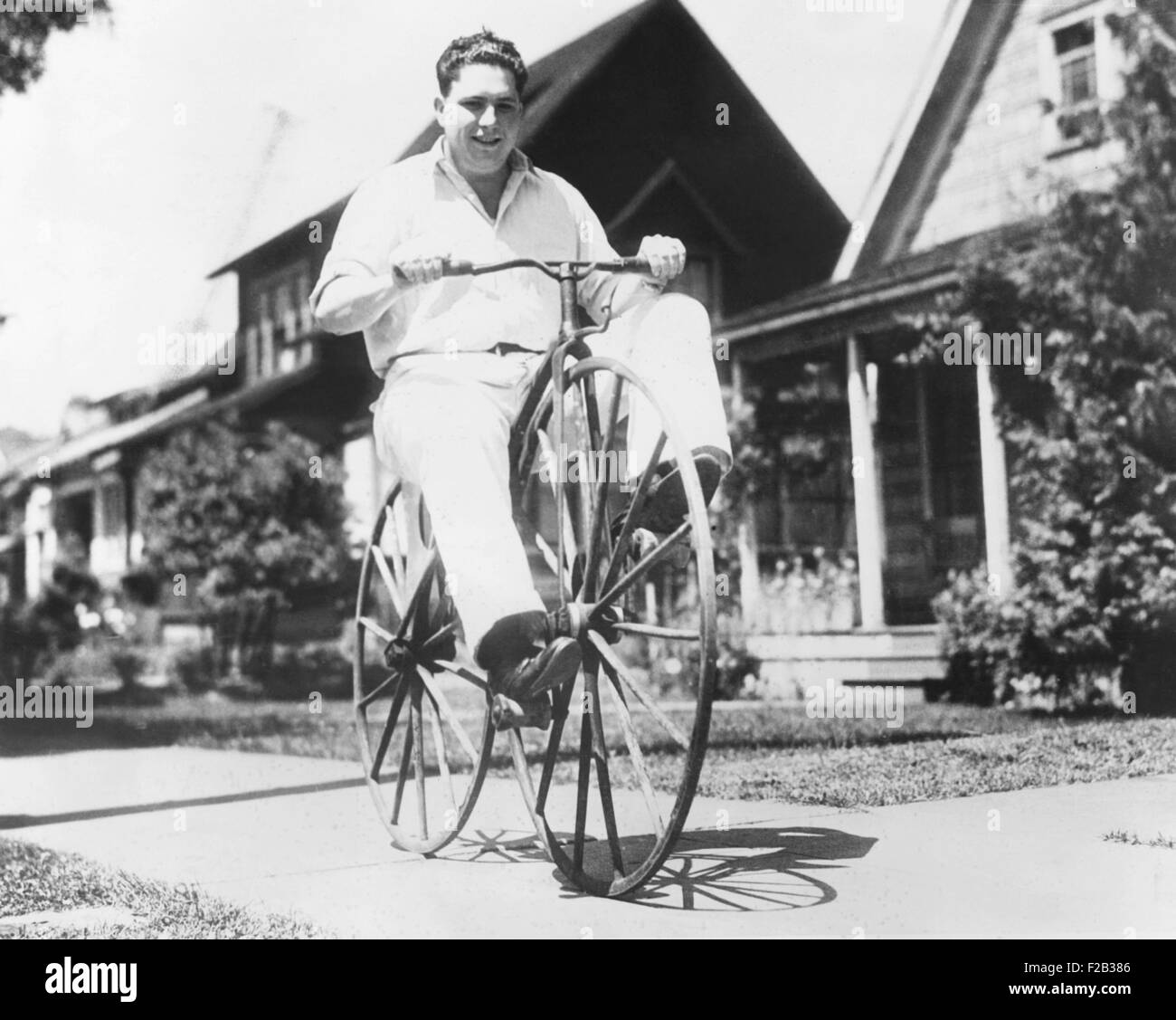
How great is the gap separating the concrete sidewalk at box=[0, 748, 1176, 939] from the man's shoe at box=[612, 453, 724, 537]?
70 centimetres

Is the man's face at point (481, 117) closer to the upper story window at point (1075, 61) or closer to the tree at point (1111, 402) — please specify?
the tree at point (1111, 402)

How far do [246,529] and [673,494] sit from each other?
9023 millimetres

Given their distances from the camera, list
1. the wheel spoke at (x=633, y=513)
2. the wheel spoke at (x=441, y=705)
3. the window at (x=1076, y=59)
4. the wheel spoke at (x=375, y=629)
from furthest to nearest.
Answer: the window at (x=1076, y=59) < the wheel spoke at (x=375, y=629) < the wheel spoke at (x=441, y=705) < the wheel spoke at (x=633, y=513)

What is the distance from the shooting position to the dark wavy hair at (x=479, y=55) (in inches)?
121

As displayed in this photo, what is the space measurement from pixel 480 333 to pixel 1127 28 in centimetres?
440

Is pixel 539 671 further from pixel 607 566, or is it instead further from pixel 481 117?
pixel 481 117

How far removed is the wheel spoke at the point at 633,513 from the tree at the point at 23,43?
7.63 feet

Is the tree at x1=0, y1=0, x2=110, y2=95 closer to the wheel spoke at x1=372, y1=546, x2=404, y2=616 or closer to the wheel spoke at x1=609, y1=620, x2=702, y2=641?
the wheel spoke at x1=372, y1=546, x2=404, y2=616

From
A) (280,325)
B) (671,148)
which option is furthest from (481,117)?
(280,325)

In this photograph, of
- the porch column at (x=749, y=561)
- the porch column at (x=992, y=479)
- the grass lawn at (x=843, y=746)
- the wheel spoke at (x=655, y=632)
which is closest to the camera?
the wheel spoke at (x=655, y=632)

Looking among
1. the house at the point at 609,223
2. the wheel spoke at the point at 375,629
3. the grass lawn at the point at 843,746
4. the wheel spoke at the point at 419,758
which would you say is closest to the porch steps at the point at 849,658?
the grass lawn at the point at 843,746

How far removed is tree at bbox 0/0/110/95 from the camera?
4047 millimetres

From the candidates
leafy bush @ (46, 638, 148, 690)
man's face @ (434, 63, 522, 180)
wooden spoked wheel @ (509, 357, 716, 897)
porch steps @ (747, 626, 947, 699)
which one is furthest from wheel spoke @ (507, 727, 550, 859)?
leafy bush @ (46, 638, 148, 690)

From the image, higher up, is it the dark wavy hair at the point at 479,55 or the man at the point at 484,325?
the dark wavy hair at the point at 479,55
